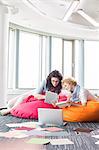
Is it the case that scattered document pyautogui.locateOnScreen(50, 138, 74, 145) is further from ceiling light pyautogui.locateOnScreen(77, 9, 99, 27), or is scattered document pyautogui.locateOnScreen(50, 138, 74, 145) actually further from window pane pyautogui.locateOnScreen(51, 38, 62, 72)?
window pane pyautogui.locateOnScreen(51, 38, 62, 72)

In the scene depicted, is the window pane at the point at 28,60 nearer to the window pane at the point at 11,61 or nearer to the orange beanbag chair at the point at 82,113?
the window pane at the point at 11,61

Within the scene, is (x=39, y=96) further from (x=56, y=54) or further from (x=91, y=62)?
(x=91, y=62)

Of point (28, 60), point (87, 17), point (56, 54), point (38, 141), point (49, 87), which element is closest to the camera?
point (38, 141)

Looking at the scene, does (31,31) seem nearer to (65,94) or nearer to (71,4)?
(71,4)

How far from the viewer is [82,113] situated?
3.79 metres

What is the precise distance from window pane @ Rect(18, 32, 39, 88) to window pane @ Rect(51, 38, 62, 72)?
0.58 metres

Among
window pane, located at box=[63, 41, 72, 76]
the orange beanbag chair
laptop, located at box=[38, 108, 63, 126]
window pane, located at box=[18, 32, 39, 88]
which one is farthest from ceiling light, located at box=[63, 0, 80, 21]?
laptop, located at box=[38, 108, 63, 126]

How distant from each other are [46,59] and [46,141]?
20.2ft

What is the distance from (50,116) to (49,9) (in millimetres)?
3913

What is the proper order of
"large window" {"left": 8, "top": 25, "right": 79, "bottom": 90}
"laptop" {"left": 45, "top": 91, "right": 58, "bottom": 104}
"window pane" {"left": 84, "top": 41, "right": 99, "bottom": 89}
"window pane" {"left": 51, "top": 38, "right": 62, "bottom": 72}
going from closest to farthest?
"laptop" {"left": 45, "top": 91, "right": 58, "bottom": 104} → "large window" {"left": 8, "top": 25, "right": 79, "bottom": 90} → "window pane" {"left": 51, "top": 38, "right": 62, "bottom": 72} → "window pane" {"left": 84, "top": 41, "right": 99, "bottom": 89}

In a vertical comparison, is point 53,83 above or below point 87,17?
below

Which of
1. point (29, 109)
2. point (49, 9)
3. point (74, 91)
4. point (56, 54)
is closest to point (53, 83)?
point (74, 91)

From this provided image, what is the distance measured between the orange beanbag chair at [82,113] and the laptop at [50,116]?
0.51 metres

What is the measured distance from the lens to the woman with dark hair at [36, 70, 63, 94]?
4355 mm
